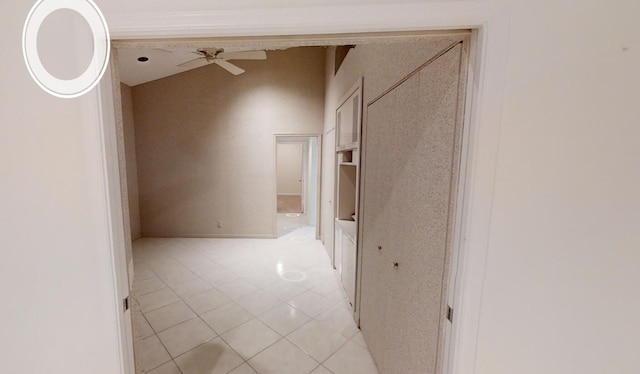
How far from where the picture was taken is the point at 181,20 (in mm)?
754

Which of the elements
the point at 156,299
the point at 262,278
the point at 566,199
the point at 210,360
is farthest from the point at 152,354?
the point at 566,199

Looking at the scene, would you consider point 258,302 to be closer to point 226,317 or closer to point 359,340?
point 226,317

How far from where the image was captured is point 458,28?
0.74 metres

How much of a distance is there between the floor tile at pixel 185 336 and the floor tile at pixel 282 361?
1.82ft

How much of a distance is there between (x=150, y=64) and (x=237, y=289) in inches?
144

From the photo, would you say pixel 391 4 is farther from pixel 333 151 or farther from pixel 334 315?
pixel 333 151

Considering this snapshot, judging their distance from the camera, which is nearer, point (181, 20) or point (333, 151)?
point (181, 20)

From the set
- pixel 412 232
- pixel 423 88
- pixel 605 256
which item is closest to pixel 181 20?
pixel 423 88

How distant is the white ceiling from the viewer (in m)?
3.26

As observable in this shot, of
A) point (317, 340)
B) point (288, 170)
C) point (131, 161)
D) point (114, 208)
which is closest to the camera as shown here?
point (114, 208)

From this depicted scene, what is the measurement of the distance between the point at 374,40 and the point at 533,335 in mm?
1107

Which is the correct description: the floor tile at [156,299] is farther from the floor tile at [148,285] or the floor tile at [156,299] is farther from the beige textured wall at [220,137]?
the beige textured wall at [220,137]

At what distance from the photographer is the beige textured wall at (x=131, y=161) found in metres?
4.53

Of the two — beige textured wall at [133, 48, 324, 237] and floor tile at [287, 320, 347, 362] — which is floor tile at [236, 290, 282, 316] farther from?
beige textured wall at [133, 48, 324, 237]
